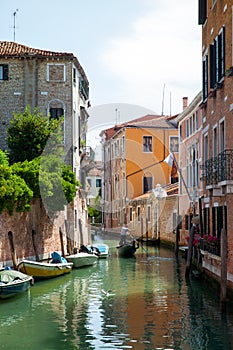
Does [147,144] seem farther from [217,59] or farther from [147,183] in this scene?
[217,59]

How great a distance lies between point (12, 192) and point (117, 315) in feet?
14.5

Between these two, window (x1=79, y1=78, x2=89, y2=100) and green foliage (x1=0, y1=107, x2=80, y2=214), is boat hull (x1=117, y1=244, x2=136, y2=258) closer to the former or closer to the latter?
green foliage (x1=0, y1=107, x2=80, y2=214)

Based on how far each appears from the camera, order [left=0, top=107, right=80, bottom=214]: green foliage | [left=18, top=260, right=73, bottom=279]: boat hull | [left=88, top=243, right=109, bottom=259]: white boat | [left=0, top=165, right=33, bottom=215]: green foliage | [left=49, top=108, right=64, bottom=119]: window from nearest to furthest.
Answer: [left=0, top=165, right=33, bottom=215]: green foliage → [left=18, top=260, right=73, bottom=279]: boat hull → [left=0, top=107, right=80, bottom=214]: green foliage → [left=49, top=108, right=64, bottom=119]: window → [left=88, top=243, right=109, bottom=259]: white boat

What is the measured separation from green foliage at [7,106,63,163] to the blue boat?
7.21 m

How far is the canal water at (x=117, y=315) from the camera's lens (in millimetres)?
7938

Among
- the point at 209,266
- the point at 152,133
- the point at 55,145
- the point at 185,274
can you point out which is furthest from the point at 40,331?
the point at 152,133

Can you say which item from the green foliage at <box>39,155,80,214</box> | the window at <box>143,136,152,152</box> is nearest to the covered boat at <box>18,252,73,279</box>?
the green foliage at <box>39,155,80,214</box>

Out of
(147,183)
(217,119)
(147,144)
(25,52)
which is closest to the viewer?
(217,119)

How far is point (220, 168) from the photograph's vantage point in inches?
422

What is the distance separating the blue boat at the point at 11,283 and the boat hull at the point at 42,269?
65.7 inches

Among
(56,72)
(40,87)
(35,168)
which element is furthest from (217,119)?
(40,87)

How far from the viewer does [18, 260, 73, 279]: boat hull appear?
13.2m

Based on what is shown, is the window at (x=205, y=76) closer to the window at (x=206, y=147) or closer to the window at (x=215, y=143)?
the window at (x=206, y=147)

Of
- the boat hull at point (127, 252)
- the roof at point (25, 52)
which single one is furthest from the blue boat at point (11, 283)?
the roof at point (25, 52)
